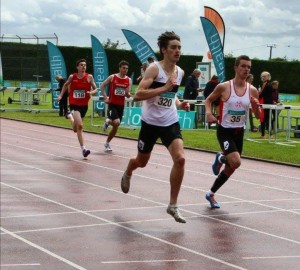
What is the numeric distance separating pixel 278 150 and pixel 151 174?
6007 millimetres

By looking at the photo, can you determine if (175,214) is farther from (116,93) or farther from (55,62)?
(55,62)

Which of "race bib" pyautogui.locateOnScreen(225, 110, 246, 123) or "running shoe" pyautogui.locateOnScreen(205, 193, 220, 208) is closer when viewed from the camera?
"race bib" pyautogui.locateOnScreen(225, 110, 246, 123)

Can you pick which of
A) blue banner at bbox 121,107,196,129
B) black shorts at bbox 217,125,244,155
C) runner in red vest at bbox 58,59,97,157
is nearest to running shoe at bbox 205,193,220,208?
black shorts at bbox 217,125,244,155

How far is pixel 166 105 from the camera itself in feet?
33.3

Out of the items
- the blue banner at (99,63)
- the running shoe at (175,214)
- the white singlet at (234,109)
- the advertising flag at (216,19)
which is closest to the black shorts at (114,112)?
the white singlet at (234,109)

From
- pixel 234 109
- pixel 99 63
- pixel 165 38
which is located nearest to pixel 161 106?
pixel 165 38

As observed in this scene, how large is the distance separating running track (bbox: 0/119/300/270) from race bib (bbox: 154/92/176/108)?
1.40 m

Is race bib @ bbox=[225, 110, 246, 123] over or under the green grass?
over

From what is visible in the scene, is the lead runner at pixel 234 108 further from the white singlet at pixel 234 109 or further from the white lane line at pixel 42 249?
the white lane line at pixel 42 249

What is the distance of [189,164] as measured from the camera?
1783cm

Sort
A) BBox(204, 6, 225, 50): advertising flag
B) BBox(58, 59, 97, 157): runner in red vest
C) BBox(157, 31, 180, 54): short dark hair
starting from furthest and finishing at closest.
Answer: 1. BBox(204, 6, 225, 50): advertising flag
2. BBox(58, 59, 97, 157): runner in red vest
3. BBox(157, 31, 180, 54): short dark hair

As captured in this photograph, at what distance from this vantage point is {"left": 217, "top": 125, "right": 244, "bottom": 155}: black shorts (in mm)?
11477

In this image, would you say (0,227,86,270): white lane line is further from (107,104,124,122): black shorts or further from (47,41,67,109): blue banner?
(47,41,67,109): blue banner

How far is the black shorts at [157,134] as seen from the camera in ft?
33.5
